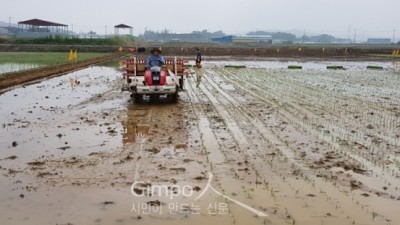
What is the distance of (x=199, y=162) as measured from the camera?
7047mm

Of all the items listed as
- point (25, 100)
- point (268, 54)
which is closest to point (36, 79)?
point (25, 100)

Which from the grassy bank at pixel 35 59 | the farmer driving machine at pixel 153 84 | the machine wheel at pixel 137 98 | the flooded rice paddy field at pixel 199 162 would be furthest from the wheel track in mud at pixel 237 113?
the grassy bank at pixel 35 59

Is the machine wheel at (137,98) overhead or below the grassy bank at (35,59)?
below

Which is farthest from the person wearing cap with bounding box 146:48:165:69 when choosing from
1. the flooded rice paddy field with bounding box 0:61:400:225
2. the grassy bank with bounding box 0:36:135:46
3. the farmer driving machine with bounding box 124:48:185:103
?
the grassy bank with bounding box 0:36:135:46

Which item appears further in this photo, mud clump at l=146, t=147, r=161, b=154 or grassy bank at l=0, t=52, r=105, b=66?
grassy bank at l=0, t=52, r=105, b=66

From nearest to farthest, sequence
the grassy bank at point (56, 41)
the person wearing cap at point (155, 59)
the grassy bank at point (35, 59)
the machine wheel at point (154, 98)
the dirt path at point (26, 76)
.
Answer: the person wearing cap at point (155, 59), the machine wheel at point (154, 98), the dirt path at point (26, 76), the grassy bank at point (35, 59), the grassy bank at point (56, 41)

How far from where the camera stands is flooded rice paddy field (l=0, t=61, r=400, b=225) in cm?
504

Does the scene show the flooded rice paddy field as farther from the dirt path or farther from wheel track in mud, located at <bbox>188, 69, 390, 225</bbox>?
the dirt path

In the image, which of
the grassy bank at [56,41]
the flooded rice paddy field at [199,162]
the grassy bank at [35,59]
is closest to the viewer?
the flooded rice paddy field at [199,162]

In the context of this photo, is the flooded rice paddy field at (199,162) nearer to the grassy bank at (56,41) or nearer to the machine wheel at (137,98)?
the machine wheel at (137,98)

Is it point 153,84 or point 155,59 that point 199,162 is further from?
point 155,59

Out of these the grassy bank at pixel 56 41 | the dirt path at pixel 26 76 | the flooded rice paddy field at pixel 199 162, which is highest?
the grassy bank at pixel 56 41

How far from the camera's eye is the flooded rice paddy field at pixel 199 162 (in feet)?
16.5

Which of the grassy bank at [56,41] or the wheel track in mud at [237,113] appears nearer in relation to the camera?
the wheel track in mud at [237,113]
